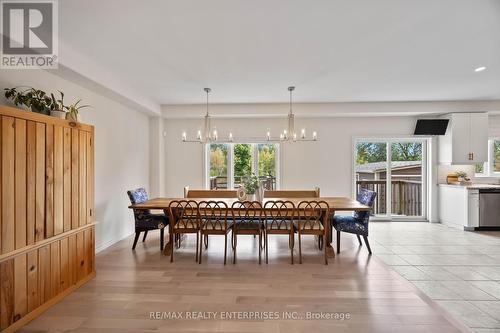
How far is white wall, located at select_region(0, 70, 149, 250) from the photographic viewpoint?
11.5ft

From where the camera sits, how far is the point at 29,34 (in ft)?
7.90

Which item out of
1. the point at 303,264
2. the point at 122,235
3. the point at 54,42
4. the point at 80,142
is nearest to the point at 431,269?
the point at 303,264

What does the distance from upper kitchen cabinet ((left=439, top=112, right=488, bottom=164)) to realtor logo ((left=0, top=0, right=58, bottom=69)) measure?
6670mm

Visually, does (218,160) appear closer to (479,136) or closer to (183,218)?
(183,218)

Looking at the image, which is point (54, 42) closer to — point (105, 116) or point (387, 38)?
point (105, 116)

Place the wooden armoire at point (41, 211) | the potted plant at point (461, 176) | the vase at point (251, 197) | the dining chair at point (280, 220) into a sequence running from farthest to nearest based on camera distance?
the potted plant at point (461, 176), the vase at point (251, 197), the dining chair at point (280, 220), the wooden armoire at point (41, 211)

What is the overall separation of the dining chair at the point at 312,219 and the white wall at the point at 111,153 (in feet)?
9.19

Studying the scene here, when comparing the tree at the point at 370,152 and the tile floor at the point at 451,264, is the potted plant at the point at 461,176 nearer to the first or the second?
the tile floor at the point at 451,264

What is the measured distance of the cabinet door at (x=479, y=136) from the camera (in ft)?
17.1

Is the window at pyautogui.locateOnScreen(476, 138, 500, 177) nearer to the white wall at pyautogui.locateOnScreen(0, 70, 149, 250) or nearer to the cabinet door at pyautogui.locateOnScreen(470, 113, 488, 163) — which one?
the cabinet door at pyautogui.locateOnScreen(470, 113, 488, 163)

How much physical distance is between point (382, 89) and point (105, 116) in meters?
4.62

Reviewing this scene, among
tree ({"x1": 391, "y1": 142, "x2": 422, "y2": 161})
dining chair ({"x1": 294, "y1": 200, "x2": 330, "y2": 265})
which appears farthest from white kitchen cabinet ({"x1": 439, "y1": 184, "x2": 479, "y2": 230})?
dining chair ({"x1": 294, "y1": 200, "x2": 330, "y2": 265})

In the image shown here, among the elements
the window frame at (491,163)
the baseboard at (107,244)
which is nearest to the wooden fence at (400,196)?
the window frame at (491,163)

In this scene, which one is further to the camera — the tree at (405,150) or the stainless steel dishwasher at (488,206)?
the tree at (405,150)
